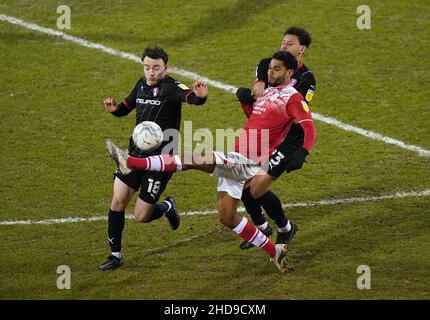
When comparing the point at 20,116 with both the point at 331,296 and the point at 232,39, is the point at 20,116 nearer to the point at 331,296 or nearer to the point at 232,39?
the point at 232,39

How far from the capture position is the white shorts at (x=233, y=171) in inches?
391

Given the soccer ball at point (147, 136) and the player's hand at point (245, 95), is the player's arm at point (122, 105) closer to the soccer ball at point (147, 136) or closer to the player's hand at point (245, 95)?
the soccer ball at point (147, 136)

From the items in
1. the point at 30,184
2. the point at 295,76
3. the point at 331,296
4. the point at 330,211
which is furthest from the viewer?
the point at 30,184

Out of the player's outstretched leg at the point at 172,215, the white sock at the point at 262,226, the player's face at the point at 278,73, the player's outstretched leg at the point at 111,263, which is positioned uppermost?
the player's face at the point at 278,73

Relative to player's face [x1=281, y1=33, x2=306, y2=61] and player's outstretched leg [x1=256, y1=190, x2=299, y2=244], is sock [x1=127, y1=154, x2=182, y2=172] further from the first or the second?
player's face [x1=281, y1=33, x2=306, y2=61]

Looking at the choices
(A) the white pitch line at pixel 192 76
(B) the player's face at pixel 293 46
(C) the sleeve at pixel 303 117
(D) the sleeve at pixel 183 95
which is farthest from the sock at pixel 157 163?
(A) the white pitch line at pixel 192 76

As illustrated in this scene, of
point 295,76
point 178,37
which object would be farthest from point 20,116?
point 295,76

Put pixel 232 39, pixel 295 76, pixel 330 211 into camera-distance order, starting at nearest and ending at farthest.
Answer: pixel 295 76 < pixel 330 211 < pixel 232 39

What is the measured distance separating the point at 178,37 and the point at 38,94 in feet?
9.50

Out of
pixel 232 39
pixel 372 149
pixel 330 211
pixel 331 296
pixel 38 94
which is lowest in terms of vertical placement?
pixel 331 296

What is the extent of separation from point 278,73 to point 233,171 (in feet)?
3.94

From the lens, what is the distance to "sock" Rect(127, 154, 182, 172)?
9.65 m

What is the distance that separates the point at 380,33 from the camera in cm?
1672

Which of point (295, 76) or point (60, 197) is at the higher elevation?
point (295, 76)
